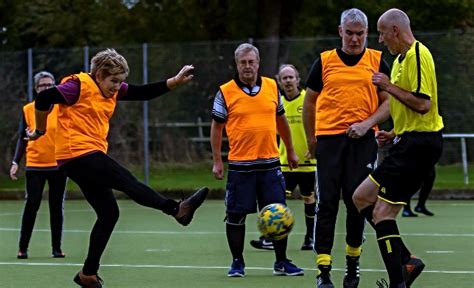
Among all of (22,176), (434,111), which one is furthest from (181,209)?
(22,176)

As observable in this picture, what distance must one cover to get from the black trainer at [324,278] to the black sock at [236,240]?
1759 millimetres

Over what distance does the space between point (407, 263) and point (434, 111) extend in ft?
4.49

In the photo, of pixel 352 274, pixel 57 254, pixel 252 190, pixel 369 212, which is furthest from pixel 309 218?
pixel 369 212

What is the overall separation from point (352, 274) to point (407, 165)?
134 centimetres

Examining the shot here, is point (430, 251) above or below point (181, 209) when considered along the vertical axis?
below

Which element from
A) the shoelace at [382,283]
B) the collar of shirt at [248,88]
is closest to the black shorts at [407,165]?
the shoelace at [382,283]

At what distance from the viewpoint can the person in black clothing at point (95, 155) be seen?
33.4 feet

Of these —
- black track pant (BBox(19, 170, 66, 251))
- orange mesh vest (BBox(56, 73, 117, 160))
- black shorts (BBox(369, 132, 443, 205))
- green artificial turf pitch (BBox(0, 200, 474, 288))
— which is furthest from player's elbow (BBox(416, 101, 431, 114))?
black track pant (BBox(19, 170, 66, 251))

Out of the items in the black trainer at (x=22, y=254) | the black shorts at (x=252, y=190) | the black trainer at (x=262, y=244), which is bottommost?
the black trainer at (x=22, y=254)

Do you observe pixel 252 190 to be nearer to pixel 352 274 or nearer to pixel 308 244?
pixel 352 274

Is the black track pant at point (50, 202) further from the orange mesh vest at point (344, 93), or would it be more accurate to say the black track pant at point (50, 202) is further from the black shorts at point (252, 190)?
the orange mesh vest at point (344, 93)

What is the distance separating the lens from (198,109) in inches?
1067

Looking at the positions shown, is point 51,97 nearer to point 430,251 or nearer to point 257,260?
point 257,260

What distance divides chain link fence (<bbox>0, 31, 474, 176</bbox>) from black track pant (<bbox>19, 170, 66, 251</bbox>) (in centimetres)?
1162
